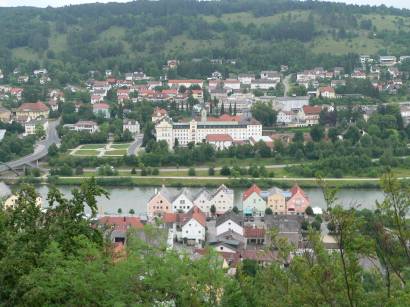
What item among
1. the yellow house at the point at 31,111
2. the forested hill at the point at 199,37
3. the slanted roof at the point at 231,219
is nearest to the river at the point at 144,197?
the slanted roof at the point at 231,219

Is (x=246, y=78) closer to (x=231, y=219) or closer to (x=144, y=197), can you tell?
(x=144, y=197)

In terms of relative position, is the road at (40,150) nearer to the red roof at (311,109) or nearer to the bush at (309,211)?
the bush at (309,211)

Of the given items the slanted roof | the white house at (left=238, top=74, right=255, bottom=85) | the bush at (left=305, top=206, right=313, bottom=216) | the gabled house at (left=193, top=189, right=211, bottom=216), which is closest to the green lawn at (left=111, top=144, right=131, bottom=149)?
the gabled house at (left=193, top=189, right=211, bottom=216)

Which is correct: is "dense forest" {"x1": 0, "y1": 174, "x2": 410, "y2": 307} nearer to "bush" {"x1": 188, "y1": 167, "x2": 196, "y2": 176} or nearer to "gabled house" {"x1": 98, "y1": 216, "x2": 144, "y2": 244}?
"gabled house" {"x1": 98, "y1": 216, "x2": 144, "y2": 244}

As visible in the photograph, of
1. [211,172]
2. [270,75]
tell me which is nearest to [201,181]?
[211,172]

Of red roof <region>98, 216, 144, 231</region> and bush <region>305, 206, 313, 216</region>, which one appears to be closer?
red roof <region>98, 216, 144, 231</region>
